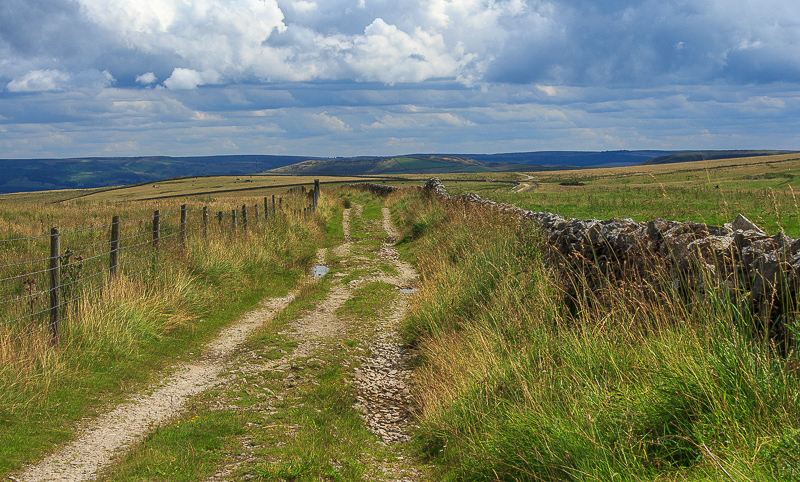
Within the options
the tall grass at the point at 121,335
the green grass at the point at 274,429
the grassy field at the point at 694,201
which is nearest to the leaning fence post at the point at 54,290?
the tall grass at the point at 121,335

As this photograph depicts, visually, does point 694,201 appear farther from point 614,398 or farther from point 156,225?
point 614,398

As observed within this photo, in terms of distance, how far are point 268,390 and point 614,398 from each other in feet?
14.1

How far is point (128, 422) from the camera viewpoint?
5.87 metres

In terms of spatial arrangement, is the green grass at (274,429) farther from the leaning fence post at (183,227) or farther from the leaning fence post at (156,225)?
the leaning fence post at (183,227)

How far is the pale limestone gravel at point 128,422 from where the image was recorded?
4.78 meters

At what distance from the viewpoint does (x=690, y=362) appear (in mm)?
3629

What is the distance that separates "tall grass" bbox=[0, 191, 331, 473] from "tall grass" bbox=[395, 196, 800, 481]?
3.60 m

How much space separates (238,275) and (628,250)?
29.3 ft

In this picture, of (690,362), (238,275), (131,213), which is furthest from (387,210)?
(690,362)

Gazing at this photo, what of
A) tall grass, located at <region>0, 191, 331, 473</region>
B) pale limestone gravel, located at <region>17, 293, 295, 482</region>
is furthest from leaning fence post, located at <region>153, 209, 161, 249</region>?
pale limestone gravel, located at <region>17, 293, 295, 482</region>

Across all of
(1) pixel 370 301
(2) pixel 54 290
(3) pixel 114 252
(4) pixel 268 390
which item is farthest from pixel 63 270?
(1) pixel 370 301

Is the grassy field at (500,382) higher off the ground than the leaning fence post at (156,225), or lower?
lower

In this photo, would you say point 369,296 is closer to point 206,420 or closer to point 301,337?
point 301,337

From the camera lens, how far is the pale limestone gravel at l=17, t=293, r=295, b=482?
478 cm
